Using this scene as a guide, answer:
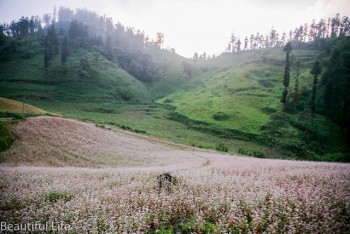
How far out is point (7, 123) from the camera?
29.0 m

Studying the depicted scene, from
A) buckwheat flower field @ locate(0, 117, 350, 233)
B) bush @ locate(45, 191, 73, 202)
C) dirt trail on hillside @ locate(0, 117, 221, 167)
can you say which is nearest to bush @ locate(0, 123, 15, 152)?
dirt trail on hillside @ locate(0, 117, 221, 167)

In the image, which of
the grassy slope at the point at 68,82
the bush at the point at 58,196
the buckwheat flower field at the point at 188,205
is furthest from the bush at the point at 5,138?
the grassy slope at the point at 68,82

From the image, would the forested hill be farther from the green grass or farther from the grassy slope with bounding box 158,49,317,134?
the grassy slope with bounding box 158,49,317,134

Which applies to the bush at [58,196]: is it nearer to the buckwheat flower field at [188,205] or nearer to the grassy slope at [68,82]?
the buckwheat flower field at [188,205]

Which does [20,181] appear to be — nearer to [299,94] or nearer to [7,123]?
[7,123]

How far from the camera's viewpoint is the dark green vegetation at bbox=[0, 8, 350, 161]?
67.6 m

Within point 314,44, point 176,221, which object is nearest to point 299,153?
point 176,221

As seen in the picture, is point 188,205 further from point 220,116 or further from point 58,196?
point 220,116

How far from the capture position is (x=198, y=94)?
128 meters

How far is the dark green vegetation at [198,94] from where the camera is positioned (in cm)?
6756

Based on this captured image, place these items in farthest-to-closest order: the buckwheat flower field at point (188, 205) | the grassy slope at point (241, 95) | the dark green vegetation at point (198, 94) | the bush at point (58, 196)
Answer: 1. the grassy slope at point (241, 95)
2. the dark green vegetation at point (198, 94)
3. the bush at point (58, 196)
4. the buckwheat flower field at point (188, 205)

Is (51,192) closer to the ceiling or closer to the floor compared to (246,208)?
closer to the floor

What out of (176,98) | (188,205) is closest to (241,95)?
(176,98)

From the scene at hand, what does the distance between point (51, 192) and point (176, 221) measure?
5878 millimetres
